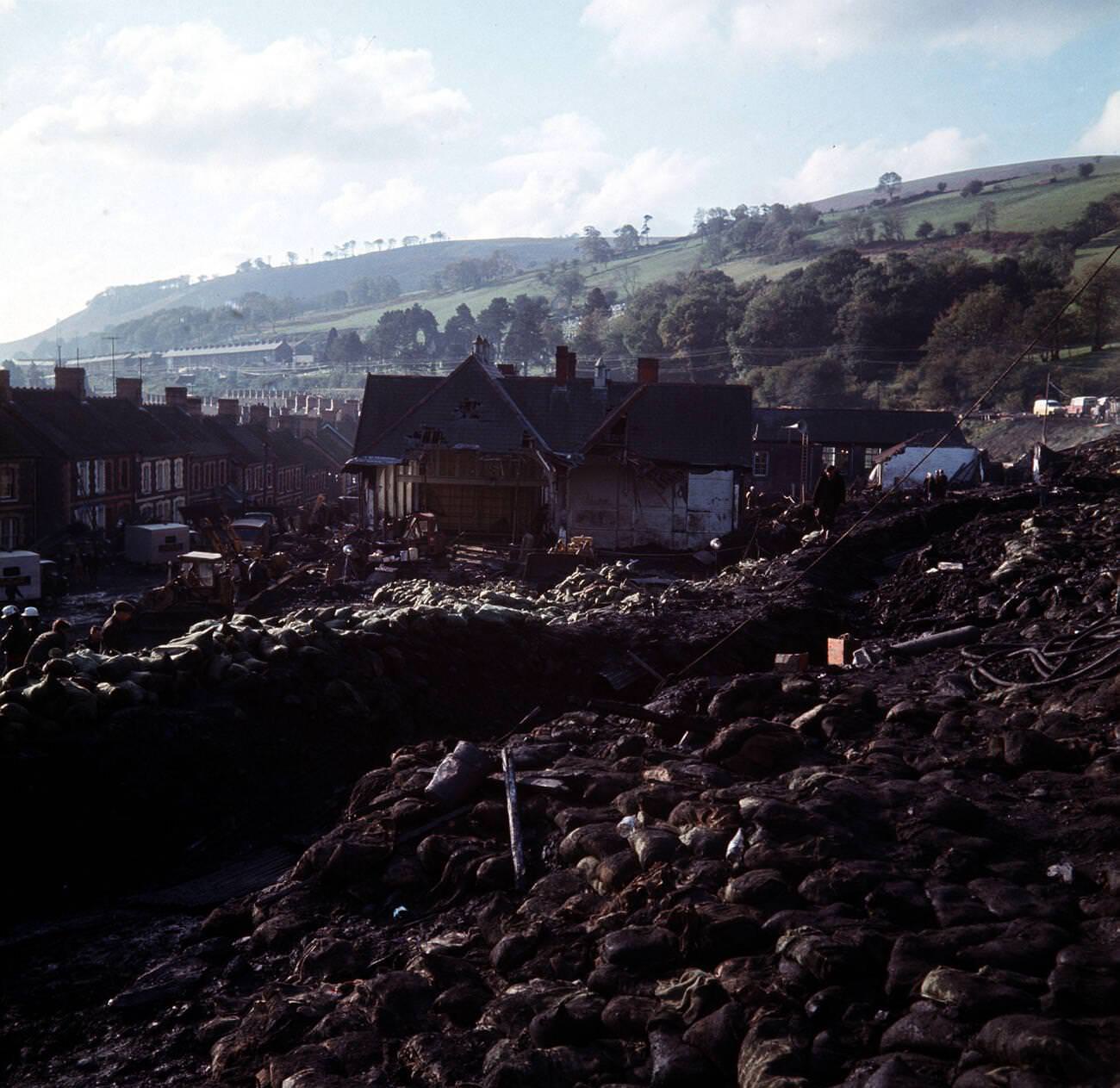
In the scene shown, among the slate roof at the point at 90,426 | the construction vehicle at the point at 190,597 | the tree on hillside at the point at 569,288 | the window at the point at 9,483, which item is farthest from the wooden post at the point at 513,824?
the tree on hillside at the point at 569,288

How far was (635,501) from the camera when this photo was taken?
133ft

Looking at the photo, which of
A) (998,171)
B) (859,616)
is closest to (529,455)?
(859,616)

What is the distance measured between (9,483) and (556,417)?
67.4 feet

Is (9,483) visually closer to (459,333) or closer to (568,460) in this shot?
(568,460)

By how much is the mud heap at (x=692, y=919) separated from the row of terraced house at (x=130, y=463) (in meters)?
36.7

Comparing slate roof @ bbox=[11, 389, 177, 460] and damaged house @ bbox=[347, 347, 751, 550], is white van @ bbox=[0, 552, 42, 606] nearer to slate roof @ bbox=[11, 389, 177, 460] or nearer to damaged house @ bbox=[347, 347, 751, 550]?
damaged house @ bbox=[347, 347, 751, 550]

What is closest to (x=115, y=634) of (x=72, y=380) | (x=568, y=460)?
(x=568, y=460)

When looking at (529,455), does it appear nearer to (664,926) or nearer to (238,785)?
(238,785)

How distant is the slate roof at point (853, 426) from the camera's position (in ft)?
180

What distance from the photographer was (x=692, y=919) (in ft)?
27.3

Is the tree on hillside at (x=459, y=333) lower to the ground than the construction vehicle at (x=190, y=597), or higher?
higher

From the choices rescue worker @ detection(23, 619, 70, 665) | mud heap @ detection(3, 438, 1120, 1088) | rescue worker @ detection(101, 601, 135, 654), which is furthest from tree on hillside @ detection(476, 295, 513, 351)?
mud heap @ detection(3, 438, 1120, 1088)

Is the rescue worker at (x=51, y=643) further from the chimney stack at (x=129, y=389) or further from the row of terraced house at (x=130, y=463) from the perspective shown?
the chimney stack at (x=129, y=389)

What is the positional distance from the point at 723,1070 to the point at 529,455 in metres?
33.7
